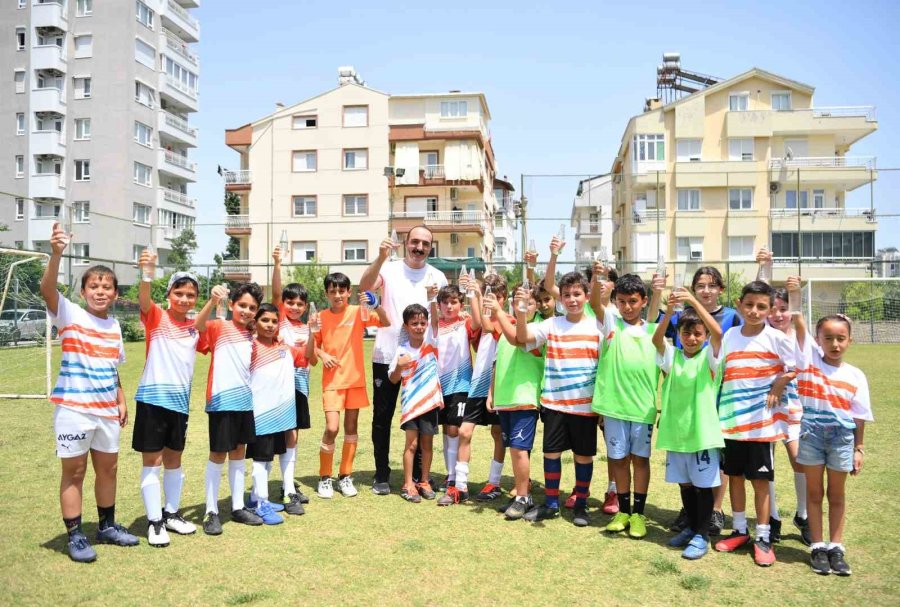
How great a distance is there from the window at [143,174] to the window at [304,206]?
9.63 meters

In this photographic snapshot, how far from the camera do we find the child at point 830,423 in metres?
4.08

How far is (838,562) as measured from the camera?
402cm

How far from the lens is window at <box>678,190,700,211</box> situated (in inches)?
1270

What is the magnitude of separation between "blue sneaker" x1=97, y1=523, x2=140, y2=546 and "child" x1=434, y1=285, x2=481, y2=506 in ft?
7.92

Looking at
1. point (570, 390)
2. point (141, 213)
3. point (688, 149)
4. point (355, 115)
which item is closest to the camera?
point (570, 390)

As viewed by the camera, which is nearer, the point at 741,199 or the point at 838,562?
the point at 838,562

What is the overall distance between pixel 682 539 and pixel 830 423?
3.94ft

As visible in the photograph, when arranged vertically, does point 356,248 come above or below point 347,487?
above

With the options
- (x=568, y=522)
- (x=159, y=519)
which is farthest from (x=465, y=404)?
(x=159, y=519)

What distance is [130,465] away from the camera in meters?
6.73

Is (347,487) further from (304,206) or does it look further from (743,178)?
(304,206)

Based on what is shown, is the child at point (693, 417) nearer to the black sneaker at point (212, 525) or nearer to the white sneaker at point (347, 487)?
the white sneaker at point (347, 487)

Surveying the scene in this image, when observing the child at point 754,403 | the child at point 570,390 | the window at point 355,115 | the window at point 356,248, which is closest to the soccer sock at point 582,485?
the child at point 570,390

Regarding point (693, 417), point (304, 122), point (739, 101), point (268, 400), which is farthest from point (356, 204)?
point (693, 417)
